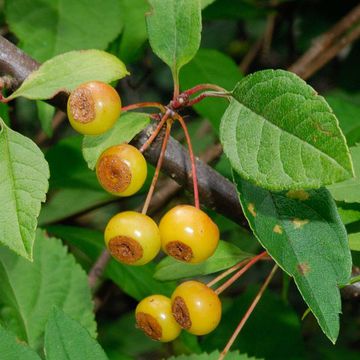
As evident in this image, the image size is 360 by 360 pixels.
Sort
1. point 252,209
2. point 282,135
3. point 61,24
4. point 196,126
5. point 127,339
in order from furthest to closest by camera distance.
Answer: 1. point 196,126
2. point 127,339
3. point 61,24
4. point 252,209
5. point 282,135

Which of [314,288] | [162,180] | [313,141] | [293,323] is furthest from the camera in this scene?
[162,180]

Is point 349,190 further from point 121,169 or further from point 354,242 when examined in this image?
point 121,169

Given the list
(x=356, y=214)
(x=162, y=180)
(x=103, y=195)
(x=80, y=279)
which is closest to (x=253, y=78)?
(x=356, y=214)

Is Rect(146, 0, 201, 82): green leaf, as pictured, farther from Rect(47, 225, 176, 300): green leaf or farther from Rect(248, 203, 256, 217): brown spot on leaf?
Rect(47, 225, 176, 300): green leaf

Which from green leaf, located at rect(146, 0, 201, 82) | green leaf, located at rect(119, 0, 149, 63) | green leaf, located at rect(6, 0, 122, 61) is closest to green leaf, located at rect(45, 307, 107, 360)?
green leaf, located at rect(146, 0, 201, 82)

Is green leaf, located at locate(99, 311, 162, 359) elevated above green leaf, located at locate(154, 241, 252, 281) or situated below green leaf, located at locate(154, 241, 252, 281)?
below

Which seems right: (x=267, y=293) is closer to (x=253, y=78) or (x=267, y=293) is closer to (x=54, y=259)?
(x=54, y=259)

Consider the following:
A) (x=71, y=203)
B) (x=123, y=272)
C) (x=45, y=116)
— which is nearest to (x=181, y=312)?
(x=45, y=116)
